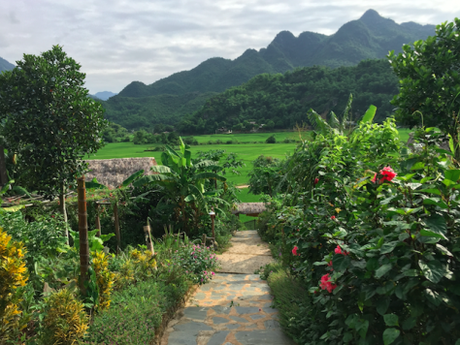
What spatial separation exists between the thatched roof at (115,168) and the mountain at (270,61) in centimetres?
3253

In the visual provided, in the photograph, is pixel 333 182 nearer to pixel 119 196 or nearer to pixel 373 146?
pixel 373 146

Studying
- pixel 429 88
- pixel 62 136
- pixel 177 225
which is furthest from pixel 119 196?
pixel 429 88

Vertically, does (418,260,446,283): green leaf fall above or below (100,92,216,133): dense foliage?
below

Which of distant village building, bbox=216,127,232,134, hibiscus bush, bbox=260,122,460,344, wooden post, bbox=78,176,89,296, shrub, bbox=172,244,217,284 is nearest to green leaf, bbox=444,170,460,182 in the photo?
hibiscus bush, bbox=260,122,460,344

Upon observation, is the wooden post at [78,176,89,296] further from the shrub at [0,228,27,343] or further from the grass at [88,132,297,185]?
the grass at [88,132,297,185]

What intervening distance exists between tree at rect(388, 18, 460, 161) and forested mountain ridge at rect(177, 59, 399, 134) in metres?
26.3

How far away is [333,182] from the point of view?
3328 mm

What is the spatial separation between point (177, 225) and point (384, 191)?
8050 mm

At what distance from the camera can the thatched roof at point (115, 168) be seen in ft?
36.7

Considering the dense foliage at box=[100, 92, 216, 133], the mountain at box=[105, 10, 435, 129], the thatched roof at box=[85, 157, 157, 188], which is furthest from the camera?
the mountain at box=[105, 10, 435, 129]

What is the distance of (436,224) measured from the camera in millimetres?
1844

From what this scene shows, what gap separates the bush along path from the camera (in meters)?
4.16

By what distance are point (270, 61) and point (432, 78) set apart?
85.7 metres

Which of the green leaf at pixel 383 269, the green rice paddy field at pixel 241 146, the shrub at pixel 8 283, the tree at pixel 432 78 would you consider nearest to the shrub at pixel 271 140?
the green rice paddy field at pixel 241 146
